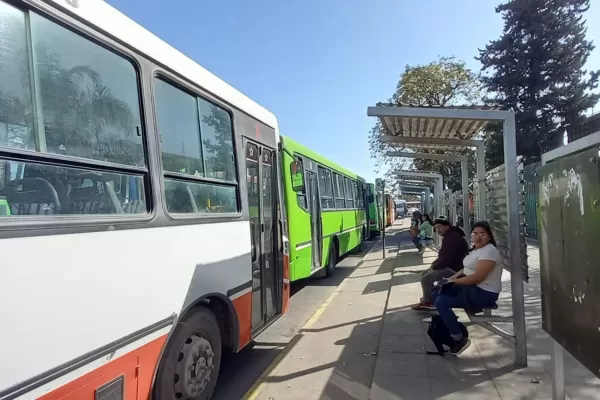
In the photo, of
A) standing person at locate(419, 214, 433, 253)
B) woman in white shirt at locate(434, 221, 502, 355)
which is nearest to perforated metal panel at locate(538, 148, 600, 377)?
woman in white shirt at locate(434, 221, 502, 355)

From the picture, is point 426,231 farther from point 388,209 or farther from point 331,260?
point 388,209

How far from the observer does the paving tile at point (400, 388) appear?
13.7ft

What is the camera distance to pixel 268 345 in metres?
6.24

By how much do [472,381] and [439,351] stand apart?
2.51ft

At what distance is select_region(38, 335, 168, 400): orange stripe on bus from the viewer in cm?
237

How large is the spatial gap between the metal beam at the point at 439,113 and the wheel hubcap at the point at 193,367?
3.35 m

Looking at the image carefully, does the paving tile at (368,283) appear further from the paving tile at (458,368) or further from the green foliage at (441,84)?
the green foliage at (441,84)

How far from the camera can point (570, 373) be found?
4508 mm

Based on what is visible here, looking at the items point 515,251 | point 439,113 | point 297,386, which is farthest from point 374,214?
point 297,386

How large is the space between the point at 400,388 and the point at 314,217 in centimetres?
607

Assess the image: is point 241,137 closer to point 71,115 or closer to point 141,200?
point 141,200

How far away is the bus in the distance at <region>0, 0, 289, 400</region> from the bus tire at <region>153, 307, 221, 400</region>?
0.5 inches

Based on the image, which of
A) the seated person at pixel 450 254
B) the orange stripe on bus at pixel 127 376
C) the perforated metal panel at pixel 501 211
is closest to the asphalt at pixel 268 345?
the orange stripe on bus at pixel 127 376

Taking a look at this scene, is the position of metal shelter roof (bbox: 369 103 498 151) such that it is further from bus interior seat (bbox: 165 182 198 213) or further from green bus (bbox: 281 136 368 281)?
bus interior seat (bbox: 165 182 198 213)
